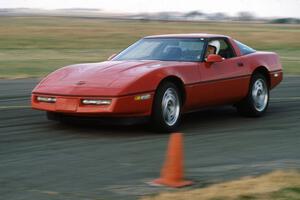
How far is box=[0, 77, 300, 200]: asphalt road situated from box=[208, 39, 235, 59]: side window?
3.40 ft

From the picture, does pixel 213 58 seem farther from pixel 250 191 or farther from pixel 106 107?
pixel 250 191

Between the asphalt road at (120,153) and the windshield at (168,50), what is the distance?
1034 millimetres

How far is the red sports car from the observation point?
7859 millimetres

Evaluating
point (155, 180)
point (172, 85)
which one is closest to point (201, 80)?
point (172, 85)

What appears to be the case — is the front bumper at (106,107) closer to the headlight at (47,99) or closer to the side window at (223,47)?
the headlight at (47,99)

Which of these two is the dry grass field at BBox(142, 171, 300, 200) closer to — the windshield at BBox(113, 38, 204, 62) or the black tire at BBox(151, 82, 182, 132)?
the black tire at BBox(151, 82, 182, 132)

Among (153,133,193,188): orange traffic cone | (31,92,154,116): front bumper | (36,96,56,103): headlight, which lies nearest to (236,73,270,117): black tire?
(31,92,154,116): front bumper

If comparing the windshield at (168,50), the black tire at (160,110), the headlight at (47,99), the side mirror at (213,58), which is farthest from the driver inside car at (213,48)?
the headlight at (47,99)

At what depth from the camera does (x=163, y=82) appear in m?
8.23

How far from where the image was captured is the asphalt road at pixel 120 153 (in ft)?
17.9

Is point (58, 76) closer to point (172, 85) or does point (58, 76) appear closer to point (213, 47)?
point (172, 85)

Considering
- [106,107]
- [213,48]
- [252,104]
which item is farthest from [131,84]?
[252,104]

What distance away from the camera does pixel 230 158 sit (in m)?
6.83

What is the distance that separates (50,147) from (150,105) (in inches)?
59.6
